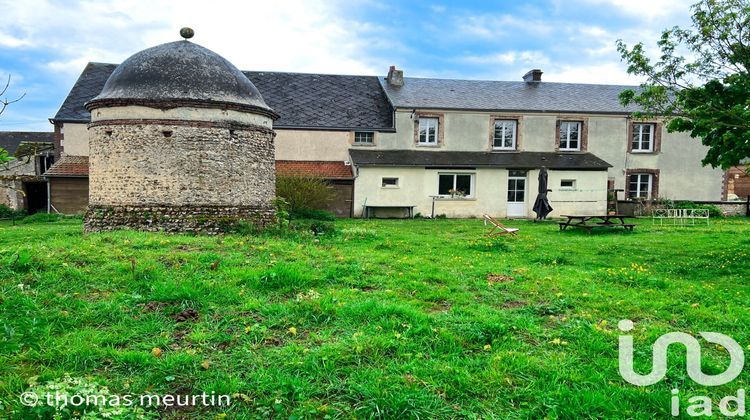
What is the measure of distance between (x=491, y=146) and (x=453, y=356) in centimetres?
2359

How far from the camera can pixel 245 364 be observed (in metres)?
4.15

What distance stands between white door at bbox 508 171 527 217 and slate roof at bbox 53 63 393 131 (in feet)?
23.3

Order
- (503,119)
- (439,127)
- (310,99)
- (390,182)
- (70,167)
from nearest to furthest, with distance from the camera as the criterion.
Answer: (70,167), (390,182), (439,127), (503,119), (310,99)

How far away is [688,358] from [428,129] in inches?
892

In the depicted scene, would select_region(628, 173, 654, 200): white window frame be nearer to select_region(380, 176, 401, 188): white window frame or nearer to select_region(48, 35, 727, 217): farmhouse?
select_region(48, 35, 727, 217): farmhouse

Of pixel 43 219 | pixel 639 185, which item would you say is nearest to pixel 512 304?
pixel 43 219

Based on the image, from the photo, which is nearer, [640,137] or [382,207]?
[382,207]

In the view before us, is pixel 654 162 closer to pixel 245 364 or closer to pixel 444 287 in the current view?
pixel 444 287

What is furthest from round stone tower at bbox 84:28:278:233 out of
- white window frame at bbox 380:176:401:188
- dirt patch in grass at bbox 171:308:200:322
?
white window frame at bbox 380:176:401:188

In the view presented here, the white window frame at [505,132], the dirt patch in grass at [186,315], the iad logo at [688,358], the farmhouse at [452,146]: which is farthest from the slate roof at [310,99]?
the iad logo at [688,358]

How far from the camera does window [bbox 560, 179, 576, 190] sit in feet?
82.4

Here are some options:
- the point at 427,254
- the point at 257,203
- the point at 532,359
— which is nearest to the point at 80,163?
the point at 257,203

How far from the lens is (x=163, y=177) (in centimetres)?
1257

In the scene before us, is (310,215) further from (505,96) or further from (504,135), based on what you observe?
(505,96)
